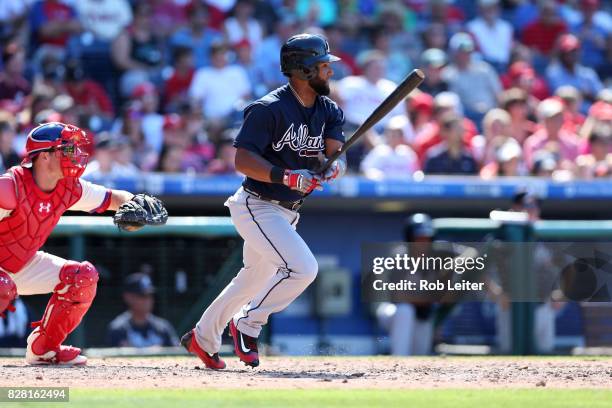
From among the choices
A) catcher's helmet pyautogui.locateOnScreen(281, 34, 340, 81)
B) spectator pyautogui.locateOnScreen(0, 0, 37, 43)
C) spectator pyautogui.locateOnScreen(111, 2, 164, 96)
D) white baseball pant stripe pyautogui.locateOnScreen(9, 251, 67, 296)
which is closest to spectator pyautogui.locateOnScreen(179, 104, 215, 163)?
spectator pyautogui.locateOnScreen(111, 2, 164, 96)

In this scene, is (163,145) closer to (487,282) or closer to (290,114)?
(487,282)

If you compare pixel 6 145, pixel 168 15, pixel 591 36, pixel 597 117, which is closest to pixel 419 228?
pixel 6 145

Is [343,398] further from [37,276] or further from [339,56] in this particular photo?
[339,56]

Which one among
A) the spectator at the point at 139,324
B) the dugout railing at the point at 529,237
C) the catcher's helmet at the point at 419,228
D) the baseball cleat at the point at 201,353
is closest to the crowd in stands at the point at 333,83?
the spectator at the point at 139,324

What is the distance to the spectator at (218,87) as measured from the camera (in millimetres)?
11859

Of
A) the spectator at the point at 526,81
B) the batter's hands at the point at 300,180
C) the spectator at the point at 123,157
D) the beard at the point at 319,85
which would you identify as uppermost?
the spectator at the point at 526,81

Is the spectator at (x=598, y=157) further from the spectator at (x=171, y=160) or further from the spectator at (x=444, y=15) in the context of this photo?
the spectator at (x=171, y=160)

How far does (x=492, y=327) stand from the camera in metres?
9.45

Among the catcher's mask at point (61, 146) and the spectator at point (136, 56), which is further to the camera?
the spectator at point (136, 56)

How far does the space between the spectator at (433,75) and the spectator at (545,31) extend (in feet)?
7.00

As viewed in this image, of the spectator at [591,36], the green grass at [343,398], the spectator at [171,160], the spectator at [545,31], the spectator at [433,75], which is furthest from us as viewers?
the spectator at [591,36]

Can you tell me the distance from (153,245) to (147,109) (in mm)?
2519

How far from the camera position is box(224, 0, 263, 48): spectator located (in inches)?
506

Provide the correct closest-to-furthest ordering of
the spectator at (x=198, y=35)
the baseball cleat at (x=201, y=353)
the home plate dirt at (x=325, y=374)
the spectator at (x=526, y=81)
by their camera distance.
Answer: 1. the home plate dirt at (x=325, y=374)
2. the baseball cleat at (x=201, y=353)
3. the spectator at (x=198, y=35)
4. the spectator at (x=526, y=81)
